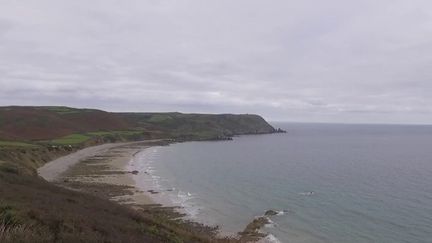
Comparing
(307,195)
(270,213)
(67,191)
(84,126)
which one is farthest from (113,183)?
(84,126)

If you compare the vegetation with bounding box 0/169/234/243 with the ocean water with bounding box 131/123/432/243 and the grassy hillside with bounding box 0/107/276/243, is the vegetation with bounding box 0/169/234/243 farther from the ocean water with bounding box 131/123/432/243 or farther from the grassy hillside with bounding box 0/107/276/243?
the ocean water with bounding box 131/123/432/243

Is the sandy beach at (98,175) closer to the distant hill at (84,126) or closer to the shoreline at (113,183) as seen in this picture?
the shoreline at (113,183)

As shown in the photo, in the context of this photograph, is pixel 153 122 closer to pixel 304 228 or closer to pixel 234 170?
pixel 234 170

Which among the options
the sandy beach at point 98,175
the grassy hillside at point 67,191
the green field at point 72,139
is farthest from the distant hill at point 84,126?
the sandy beach at point 98,175

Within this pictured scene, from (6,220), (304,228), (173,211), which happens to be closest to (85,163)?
(173,211)

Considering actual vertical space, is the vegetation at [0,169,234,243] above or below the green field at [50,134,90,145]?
above

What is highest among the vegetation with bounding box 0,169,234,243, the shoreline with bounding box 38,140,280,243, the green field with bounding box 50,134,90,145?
the vegetation with bounding box 0,169,234,243

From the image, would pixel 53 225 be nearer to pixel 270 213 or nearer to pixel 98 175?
pixel 270 213

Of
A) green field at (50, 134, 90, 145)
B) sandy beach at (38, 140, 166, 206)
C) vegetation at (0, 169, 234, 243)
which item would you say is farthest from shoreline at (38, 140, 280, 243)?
vegetation at (0, 169, 234, 243)

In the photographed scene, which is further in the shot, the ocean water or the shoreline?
the ocean water
